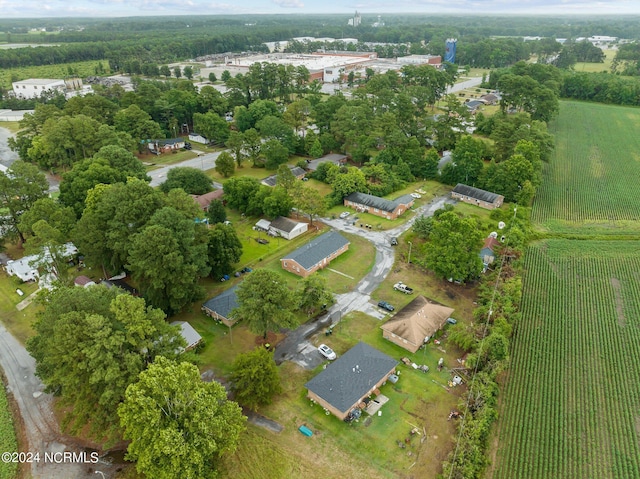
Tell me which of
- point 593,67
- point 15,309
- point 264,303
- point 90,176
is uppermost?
point 90,176

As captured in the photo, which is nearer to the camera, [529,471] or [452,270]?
[529,471]

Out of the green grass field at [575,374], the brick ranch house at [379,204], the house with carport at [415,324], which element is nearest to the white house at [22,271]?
the house with carport at [415,324]

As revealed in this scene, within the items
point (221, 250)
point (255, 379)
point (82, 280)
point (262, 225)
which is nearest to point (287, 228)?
point (262, 225)

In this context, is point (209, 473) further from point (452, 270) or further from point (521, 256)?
point (521, 256)

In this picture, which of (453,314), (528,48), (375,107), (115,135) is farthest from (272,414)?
(528,48)

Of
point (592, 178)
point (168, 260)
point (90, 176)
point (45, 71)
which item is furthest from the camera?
point (45, 71)

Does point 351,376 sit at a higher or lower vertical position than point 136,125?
lower

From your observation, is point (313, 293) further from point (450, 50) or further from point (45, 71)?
point (450, 50)

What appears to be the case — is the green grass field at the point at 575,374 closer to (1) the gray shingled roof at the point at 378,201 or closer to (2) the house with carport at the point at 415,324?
(2) the house with carport at the point at 415,324
